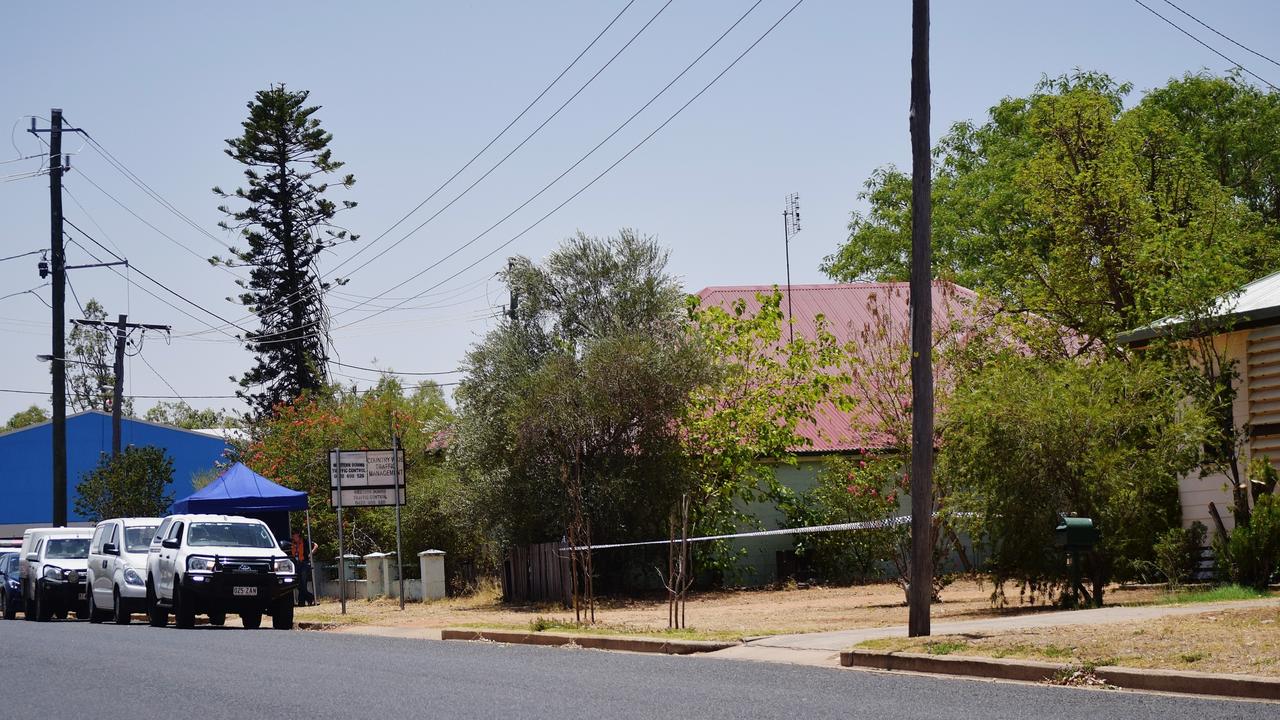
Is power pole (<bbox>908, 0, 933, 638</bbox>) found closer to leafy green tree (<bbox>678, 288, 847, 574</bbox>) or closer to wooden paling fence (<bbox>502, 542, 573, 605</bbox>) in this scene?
wooden paling fence (<bbox>502, 542, 573, 605</bbox>)

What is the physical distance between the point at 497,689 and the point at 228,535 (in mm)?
14331

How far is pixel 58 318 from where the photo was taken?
135 ft

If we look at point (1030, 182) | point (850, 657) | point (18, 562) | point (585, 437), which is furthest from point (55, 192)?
point (850, 657)

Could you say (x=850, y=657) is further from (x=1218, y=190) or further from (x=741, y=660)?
(x=1218, y=190)

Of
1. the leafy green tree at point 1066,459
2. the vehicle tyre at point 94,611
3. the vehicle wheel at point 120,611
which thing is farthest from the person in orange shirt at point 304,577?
the leafy green tree at point 1066,459

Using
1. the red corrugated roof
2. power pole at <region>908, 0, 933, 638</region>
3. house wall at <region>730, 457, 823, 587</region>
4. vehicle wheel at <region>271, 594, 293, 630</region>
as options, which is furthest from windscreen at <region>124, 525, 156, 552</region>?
power pole at <region>908, 0, 933, 638</region>

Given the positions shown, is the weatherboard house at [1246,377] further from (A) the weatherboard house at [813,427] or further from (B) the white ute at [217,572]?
(B) the white ute at [217,572]

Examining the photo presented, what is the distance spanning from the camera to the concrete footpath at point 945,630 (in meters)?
14.4

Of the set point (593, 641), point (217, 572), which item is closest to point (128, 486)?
point (217, 572)

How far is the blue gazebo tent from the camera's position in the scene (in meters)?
30.3

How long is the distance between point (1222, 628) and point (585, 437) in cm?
1639

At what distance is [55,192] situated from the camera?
41531 millimetres

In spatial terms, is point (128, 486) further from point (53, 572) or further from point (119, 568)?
point (119, 568)

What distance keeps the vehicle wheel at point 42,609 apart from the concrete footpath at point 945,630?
812 inches
